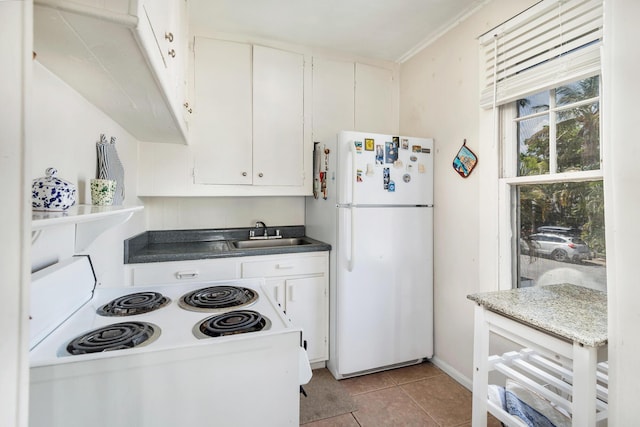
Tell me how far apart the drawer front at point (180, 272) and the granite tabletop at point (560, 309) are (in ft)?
5.01

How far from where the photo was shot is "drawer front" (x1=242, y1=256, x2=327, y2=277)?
2207 millimetres

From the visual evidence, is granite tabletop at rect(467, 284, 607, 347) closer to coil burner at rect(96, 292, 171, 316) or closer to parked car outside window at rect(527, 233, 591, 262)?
parked car outside window at rect(527, 233, 591, 262)

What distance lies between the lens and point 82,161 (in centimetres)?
127

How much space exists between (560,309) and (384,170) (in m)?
1.29

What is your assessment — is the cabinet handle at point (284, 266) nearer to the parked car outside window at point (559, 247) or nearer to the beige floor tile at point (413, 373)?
the beige floor tile at point (413, 373)

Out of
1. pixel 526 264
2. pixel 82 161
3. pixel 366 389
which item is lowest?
pixel 366 389

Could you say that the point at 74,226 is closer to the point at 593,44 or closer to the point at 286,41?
the point at 286,41

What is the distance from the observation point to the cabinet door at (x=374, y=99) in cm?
275

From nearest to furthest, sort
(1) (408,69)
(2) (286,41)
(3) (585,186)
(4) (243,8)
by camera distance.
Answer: (3) (585,186) < (4) (243,8) < (2) (286,41) < (1) (408,69)

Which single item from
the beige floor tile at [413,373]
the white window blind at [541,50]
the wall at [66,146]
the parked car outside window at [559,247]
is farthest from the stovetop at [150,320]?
the white window blind at [541,50]

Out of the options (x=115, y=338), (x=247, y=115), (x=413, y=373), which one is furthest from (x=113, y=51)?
(x=413, y=373)
